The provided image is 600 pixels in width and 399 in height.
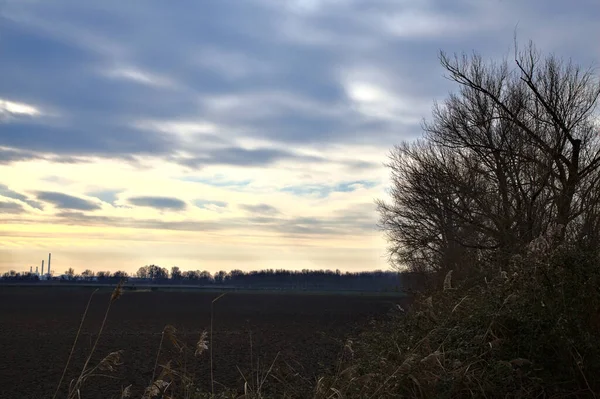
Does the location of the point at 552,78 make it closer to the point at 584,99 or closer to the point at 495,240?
the point at 584,99

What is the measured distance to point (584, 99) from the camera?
1008 inches

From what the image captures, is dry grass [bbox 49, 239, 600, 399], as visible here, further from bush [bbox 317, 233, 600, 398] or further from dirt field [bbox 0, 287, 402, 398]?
dirt field [bbox 0, 287, 402, 398]

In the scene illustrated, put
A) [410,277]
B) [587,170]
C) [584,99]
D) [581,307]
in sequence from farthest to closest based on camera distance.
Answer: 1. [410,277]
2. [584,99]
3. [587,170]
4. [581,307]

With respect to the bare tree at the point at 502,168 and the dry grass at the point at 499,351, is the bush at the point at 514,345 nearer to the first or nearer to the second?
the dry grass at the point at 499,351

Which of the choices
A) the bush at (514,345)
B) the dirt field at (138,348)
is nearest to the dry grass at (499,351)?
the bush at (514,345)

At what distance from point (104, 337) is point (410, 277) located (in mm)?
16766

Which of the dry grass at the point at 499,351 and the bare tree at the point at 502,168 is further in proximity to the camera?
the bare tree at the point at 502,168

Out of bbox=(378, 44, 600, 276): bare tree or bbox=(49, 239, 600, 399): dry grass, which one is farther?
bbox=(378, 44, 600, 276): bare tree

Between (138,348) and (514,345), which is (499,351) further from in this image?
(138,348)

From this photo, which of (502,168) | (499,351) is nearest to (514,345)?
(499,351)

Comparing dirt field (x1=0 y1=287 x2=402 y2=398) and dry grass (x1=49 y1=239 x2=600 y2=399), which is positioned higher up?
dry grass (x1=49 y1=239 x2=600 y2=399)

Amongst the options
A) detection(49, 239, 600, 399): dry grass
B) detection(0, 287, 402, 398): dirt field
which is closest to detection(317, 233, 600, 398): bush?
detection(49, 239, 600, 399): dry grass

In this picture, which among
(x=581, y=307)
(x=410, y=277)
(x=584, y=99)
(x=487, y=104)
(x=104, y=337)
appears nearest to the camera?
(x=581, y=307)

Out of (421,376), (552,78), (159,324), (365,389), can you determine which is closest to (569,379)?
(421,376)
